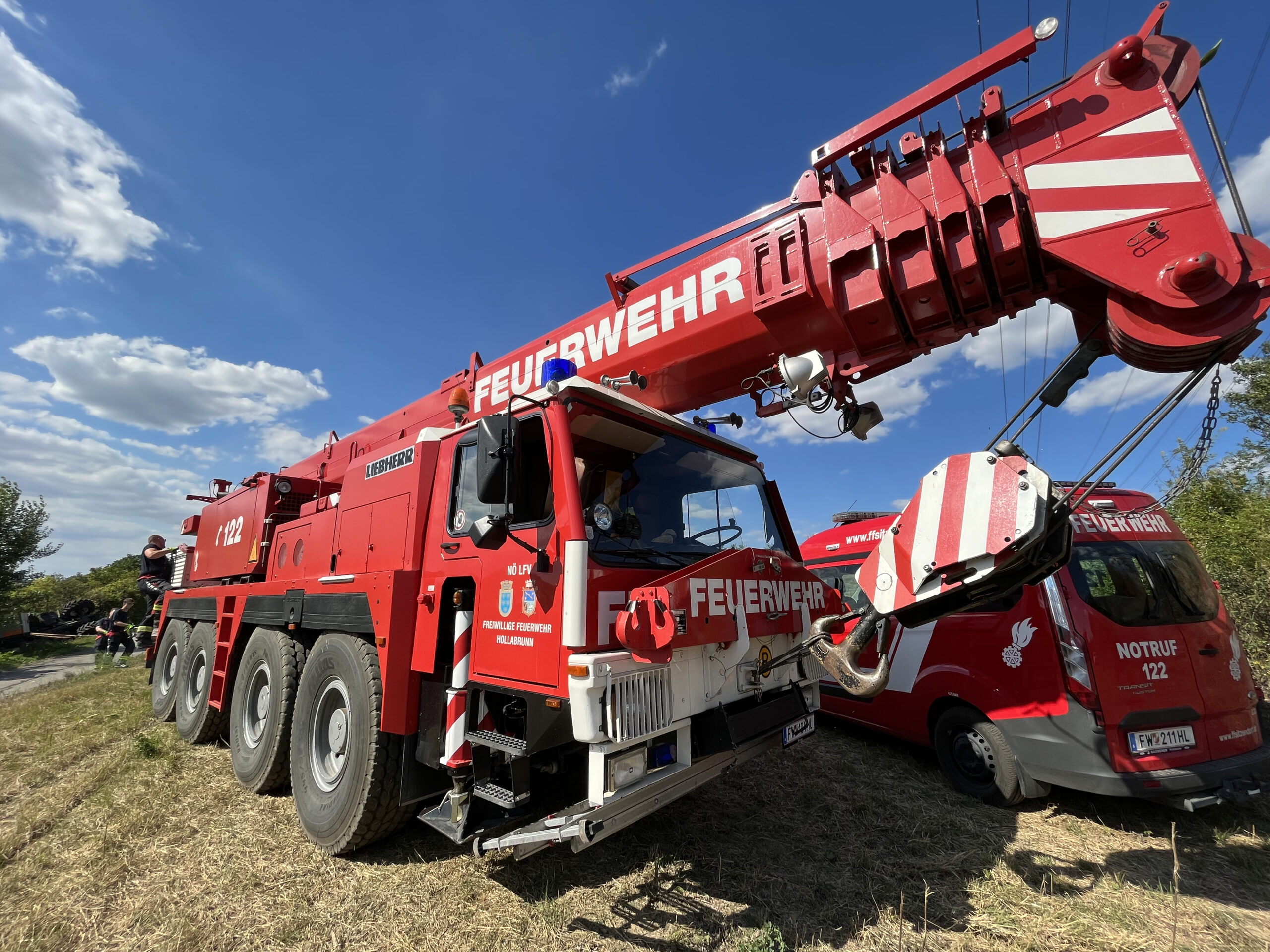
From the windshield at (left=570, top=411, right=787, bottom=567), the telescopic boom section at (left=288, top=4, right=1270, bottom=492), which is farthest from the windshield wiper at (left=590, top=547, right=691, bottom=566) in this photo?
the telescopic boom section at (left=288, top=4, right=1270, bottom=492)

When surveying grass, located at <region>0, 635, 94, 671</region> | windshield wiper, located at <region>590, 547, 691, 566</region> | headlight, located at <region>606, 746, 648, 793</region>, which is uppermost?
windshield wiper, located at <region>590, 547, 691, 566</region>

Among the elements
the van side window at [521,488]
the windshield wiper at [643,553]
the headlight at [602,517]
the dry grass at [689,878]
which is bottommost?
the dry grass at [689,878]

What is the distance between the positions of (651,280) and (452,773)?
2974 millimetres

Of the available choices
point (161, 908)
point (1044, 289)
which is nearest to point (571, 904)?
point (161, 908)

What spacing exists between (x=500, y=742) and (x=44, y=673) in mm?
17051

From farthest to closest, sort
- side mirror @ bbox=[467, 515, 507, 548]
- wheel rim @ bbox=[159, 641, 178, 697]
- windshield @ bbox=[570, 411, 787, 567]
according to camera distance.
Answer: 1. wheel rim @ bbox=[159, 641, 178, 697]
2. windshield @ bbox=[570, 411, 787, 567]
3. side mirror @ bbox=[467, 515, 507, 548]

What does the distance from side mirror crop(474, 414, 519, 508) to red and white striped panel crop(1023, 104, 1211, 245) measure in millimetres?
2394

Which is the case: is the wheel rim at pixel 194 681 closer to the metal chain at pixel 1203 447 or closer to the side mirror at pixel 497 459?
the side mirror at pixel 497 459

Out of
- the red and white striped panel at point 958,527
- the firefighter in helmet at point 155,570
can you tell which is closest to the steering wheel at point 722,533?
the red and white striped panel at point 958,527

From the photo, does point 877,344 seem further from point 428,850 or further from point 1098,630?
point 428,850

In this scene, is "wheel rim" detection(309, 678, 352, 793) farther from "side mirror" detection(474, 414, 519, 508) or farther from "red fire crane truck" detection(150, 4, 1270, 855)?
"side mirror" detection(474, 414, 519, 508)

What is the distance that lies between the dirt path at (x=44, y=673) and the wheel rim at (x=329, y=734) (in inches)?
403

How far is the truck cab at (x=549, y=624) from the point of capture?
97.6 inches

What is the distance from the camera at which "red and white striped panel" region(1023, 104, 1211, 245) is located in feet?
6.73
